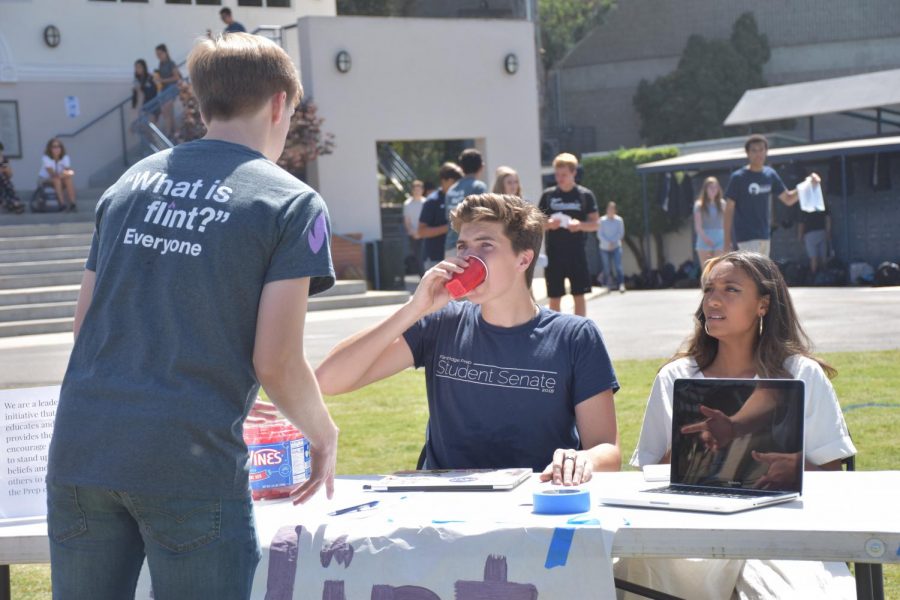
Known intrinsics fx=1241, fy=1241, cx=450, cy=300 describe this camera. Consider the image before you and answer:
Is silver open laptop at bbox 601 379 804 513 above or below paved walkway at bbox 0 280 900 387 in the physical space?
above

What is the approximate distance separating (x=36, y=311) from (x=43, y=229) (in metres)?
3.17

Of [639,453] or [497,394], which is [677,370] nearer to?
[639,453]

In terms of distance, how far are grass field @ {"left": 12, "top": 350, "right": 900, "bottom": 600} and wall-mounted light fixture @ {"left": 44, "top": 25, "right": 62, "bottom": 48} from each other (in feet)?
51.8

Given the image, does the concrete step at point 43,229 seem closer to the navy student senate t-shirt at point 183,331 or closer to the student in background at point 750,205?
the student in background at point 750,205

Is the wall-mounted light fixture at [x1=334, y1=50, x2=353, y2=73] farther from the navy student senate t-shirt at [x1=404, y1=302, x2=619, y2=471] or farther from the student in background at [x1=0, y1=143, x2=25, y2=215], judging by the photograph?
the navy student senate t-shirt at [x1=404, y1=302, x2=619, y2=471]

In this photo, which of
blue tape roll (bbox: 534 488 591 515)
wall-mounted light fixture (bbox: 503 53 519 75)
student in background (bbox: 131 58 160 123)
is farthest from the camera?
wall-mounted light fixture (bbox: 503 53 519 75)

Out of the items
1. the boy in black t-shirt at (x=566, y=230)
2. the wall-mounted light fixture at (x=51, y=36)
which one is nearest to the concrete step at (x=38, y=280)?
the wall-mounted light fixture at (x=51, y=36)

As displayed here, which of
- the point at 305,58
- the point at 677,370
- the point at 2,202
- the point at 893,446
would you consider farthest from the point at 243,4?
the point at 677,370

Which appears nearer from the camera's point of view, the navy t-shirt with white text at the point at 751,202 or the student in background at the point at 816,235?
the navy t-shirt with white text at the point at 751,202

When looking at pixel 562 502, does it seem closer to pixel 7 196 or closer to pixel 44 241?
pixel 44 241

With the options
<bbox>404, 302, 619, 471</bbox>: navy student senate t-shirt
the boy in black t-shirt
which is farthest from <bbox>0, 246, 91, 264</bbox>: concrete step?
<bbox>404, 302, 619, 471</bbox>: navy student senate t-shirt

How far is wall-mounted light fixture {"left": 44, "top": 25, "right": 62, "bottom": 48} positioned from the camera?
23547 mm

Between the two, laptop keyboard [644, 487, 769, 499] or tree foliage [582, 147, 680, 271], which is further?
tree foliage [582, 147, 680, 271]

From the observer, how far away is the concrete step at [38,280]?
707 inches
